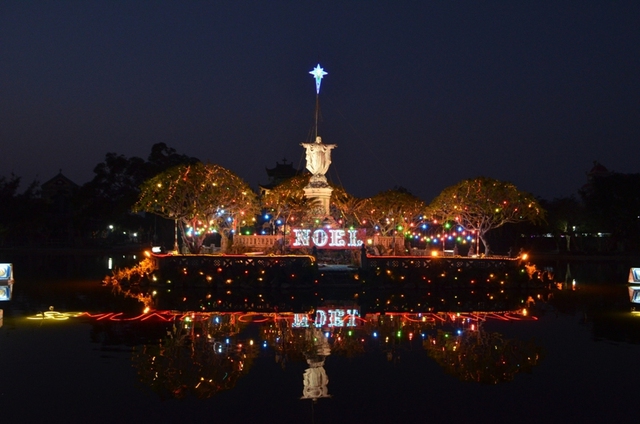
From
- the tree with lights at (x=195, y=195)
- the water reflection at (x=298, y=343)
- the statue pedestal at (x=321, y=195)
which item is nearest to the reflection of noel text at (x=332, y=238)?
the tree with lights at (x=195, y=195)

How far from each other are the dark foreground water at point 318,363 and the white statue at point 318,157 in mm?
19557

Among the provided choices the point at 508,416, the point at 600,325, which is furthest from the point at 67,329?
the point at 600,325

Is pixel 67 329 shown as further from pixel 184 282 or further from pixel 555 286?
pixel 555 286

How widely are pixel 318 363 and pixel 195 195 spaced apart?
2317 cm

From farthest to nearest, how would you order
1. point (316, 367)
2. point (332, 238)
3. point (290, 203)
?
point (290, 203)
point (332, 238)
point (316, 367)

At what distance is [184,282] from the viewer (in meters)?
31.0

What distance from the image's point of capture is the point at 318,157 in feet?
143

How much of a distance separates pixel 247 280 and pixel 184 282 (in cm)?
292

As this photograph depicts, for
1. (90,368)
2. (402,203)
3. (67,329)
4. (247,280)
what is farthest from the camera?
(402,203)

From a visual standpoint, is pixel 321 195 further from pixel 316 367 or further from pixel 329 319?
pixel 316 367

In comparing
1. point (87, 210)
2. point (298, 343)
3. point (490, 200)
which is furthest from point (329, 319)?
point (87, 210)

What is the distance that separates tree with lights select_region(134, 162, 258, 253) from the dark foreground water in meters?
12.0

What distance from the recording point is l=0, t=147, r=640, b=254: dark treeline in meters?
63.7

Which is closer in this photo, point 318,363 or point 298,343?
point 318,363
